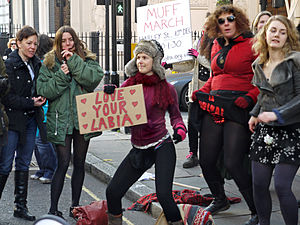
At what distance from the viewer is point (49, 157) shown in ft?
23.2

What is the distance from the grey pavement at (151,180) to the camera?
17.1 ft

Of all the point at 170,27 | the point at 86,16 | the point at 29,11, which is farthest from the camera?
the point at 29,11

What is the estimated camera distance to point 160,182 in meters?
4.27

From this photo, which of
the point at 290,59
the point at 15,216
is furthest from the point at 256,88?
the point at 15,216

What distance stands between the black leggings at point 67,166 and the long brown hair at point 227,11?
5.46 ft

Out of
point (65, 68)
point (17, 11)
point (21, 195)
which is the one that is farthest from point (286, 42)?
point (17, 11)

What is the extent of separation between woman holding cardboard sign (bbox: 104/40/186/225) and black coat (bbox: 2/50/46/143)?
109cm

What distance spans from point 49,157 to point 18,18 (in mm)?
31811

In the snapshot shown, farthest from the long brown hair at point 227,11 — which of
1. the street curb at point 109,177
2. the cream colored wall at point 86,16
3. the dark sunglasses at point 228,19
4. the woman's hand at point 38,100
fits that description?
the cream colored wall at point 86,16

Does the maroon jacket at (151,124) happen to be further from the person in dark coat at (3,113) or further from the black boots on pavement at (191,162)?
the black boots on pavement at (191,162)

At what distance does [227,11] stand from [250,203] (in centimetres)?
180

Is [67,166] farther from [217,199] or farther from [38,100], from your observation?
[217,199]

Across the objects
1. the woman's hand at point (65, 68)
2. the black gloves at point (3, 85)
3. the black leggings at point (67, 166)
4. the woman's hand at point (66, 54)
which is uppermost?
the woman's hand at point (66, 54)

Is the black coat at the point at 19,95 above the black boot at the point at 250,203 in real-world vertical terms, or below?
above
